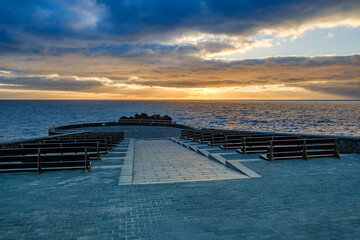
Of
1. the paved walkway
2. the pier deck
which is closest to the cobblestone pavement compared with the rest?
the pier deck

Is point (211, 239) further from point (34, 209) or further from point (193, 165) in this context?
point (193, 165)

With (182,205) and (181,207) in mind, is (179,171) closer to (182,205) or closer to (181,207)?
(182,205)

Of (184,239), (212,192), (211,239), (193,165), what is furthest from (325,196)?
(193,165)

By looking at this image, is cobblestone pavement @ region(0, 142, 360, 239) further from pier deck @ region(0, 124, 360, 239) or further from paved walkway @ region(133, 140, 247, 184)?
paved walkway @ region(133, 140, 247, 184)

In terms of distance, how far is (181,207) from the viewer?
19.6ft

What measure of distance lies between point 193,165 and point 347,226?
243 inches

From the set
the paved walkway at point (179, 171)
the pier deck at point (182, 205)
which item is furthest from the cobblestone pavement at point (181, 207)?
the paved walkway at point (179, 171)

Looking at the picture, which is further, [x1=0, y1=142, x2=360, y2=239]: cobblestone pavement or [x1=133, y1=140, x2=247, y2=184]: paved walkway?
[x1=133, y1=140, x2=247, y2=184]: paved walkway

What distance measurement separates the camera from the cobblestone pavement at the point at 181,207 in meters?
A: 4.88

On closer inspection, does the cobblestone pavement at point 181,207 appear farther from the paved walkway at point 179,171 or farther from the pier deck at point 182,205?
the paved walkway at point 179,171

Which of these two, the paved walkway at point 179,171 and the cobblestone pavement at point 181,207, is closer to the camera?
the cobblestone pavement at point 181,207

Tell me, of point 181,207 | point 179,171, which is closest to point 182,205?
point 181,207

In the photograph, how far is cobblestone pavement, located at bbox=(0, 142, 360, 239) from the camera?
4.88 metres

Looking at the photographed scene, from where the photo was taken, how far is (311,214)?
5621 millimetres
